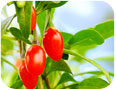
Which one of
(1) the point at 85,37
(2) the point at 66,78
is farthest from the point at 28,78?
(1) the point at 85,37

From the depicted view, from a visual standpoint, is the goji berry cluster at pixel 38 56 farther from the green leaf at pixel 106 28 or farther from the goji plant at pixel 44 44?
the green leaf at pixel 106 28

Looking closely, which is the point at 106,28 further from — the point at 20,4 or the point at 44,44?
the point at 20,4

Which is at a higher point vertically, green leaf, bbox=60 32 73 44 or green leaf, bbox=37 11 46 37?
green leaf, bbox=37 11 46 37

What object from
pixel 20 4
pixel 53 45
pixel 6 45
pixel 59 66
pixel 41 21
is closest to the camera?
pixel 20 4

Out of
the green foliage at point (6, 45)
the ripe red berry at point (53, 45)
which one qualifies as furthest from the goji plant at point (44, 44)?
the green foliage at point (6, 45)

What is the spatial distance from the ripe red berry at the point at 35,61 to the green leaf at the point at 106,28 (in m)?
0.36

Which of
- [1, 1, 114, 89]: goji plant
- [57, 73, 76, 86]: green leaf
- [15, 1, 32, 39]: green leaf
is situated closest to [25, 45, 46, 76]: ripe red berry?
[1, 1, 114, 89]: goji plant

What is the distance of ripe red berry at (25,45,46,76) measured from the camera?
870 mm

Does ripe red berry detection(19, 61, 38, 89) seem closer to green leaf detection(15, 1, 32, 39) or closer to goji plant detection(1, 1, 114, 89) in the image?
goji plant detection(1, 1, 114, 89)

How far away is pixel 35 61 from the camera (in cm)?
89

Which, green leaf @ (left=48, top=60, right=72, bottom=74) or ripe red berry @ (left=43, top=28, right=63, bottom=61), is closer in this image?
ripe red berry @ (left=43, top=28, right=63, bottom=61)

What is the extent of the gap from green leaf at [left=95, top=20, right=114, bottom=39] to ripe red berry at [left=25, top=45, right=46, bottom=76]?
0.36 m

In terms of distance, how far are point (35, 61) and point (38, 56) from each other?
0.06 feet

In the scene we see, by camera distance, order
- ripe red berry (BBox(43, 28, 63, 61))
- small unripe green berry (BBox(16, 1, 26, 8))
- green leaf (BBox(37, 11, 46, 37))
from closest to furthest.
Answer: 1. small unripe green berry (BBox(16, 1, 26, 8))
2. ripe red berry (BBox(43, 28, 63, 61))
3. green leaf (BBox(37, 11, 46, 37))
